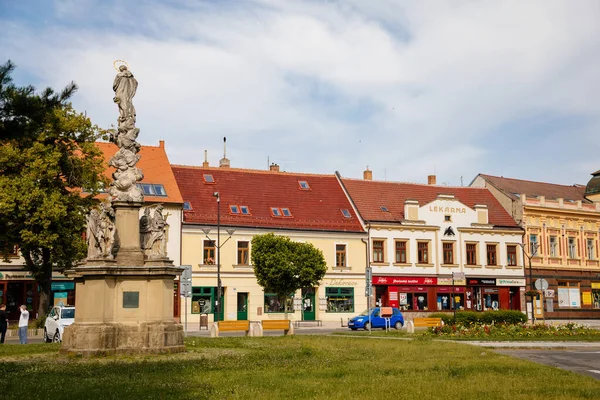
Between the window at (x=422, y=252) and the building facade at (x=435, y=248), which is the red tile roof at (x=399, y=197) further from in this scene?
the window at (x=422, y=252)

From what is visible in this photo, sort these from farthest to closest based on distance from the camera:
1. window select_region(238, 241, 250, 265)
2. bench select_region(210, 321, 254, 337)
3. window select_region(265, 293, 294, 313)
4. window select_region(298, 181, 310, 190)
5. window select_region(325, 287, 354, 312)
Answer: window select_region(298, 181, 310, 190)
window select_region(325, 287, 354, 312)
window select_region(265, 293, 294, 313)
window select_region(238, 241, 250, 265)
bench select_region(210, 321, 254, 337)

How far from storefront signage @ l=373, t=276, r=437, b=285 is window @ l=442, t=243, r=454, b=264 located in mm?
2005

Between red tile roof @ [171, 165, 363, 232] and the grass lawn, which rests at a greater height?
red tile roof @ [171, 165, 363, 232]

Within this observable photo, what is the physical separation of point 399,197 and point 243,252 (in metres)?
14.4

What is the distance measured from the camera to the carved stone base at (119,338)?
17.0m

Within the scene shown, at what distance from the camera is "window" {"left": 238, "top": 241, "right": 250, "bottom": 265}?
159 ft

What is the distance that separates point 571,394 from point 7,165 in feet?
100

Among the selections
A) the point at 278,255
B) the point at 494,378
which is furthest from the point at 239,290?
the point at 494,378

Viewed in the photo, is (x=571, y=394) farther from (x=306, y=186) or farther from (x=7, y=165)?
(x=306, y=186)

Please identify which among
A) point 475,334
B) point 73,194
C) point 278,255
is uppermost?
point 73,194

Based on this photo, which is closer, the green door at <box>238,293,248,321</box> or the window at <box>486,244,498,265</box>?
the green door at <box>238,293,248,321</box>

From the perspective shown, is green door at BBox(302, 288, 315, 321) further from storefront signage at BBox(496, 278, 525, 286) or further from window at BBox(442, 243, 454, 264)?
storefront signage at BBox(496, 278, 525, 286)

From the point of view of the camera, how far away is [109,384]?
484 inches

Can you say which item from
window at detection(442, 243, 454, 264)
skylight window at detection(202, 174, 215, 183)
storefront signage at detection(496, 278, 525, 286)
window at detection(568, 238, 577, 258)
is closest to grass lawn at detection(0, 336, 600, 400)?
skylight window at detection(202, 174, 215, 183)
